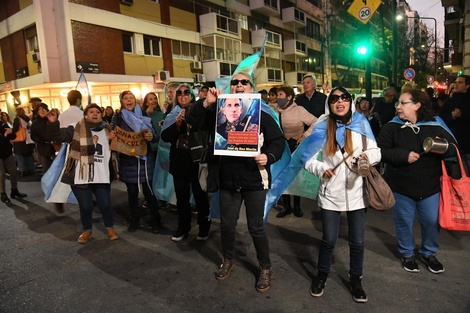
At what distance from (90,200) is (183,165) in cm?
141

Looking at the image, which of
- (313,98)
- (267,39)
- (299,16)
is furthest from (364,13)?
(299,16)

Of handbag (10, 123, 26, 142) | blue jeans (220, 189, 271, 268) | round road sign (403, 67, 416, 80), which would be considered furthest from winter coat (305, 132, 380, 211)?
round road sign (403, 67, 416, 80)

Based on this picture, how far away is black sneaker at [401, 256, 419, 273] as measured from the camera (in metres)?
3.76

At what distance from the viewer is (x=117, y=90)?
2134 cm

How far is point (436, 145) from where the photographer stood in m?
3.34

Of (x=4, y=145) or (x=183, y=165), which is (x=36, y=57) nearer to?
(x=4, y=145)

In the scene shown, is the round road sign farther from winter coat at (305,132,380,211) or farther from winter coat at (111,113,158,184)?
winter coat at (305,132,380,211)

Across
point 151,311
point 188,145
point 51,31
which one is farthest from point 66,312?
point 51,31

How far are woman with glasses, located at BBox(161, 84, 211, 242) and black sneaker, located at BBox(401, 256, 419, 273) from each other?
2.44 metres

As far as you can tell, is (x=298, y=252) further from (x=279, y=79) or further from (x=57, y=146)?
(x=279, y=79)

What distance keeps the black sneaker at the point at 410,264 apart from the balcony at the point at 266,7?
32176mm

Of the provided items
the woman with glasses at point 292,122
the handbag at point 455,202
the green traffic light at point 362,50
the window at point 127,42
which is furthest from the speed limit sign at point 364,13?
the window at point 127,42

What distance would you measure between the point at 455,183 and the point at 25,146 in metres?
10.8

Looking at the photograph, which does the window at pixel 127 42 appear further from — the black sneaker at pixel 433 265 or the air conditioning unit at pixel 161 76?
the black sneaker at pixel 433 265
